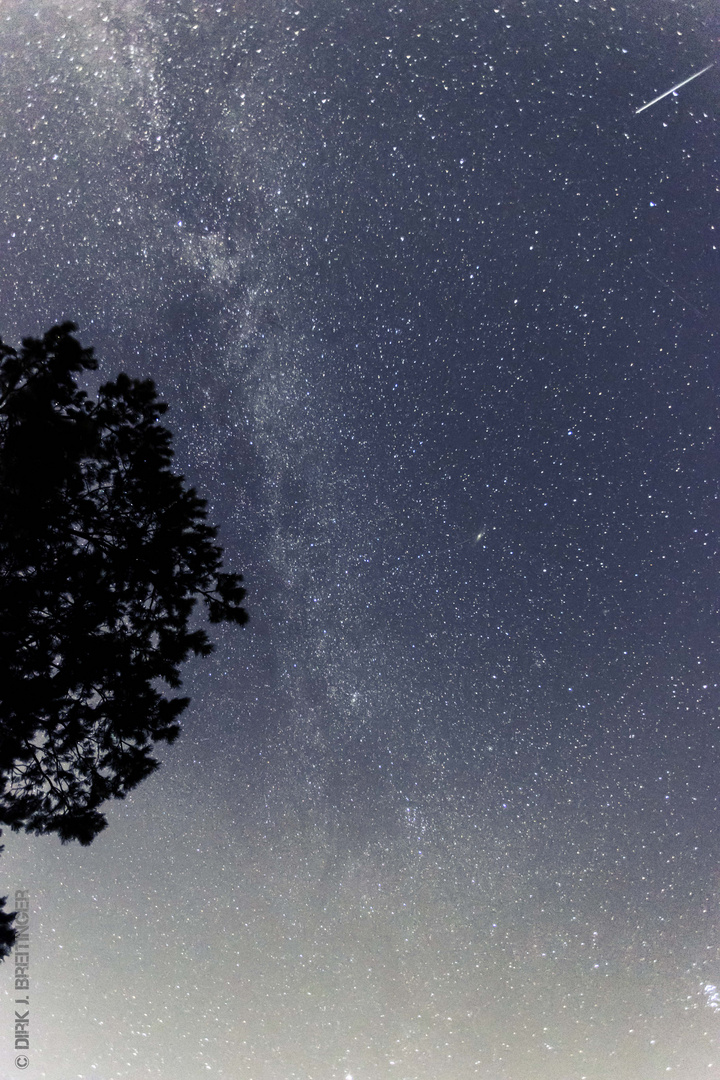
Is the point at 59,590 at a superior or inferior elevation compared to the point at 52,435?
inferior

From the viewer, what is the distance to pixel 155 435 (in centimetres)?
320

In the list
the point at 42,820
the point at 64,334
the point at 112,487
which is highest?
the point at 64,334

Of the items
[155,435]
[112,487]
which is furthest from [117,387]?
[112,487]

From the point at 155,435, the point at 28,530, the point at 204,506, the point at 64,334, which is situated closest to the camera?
the point at 28,530

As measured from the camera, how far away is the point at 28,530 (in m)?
2.70

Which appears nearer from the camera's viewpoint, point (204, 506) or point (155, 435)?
point (155, 435)

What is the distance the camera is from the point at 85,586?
292cm

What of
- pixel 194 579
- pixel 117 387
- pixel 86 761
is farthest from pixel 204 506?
pixel 86 761

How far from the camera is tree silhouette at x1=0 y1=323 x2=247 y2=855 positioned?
2.72m

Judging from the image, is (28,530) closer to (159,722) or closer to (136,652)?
(136,652)

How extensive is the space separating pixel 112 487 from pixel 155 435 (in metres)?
0.40

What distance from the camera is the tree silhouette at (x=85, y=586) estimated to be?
2721 millimetres

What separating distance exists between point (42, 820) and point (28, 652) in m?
1.01

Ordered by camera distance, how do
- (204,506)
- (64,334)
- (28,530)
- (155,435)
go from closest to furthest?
(28,530), (64,334), (155,435), (204,506)
